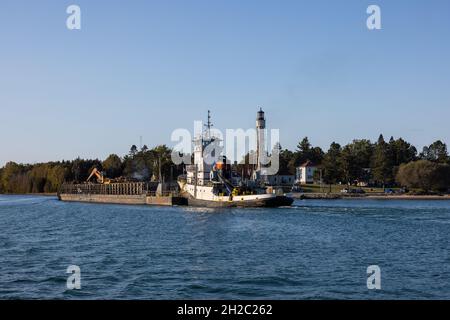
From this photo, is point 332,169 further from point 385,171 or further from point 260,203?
point 260,203

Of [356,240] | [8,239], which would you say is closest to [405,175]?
[356,240]

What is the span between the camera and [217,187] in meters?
102

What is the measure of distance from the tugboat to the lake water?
29.4 metres

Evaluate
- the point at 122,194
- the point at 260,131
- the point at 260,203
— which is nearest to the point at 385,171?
the point at 260,131

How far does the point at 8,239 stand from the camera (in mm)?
50031

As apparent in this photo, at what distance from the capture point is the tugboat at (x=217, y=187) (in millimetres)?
91438

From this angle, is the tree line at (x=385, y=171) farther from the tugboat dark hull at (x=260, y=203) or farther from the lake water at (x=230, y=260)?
the lake water at (x=230, y=260)

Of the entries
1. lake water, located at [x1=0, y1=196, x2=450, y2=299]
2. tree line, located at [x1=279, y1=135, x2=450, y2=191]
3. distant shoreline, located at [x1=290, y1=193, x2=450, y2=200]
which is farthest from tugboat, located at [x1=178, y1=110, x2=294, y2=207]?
tree line, located at [x1=279, y1=135, x2=450, y2=191]

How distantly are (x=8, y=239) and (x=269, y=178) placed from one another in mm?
147022

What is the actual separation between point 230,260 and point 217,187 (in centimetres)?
6645

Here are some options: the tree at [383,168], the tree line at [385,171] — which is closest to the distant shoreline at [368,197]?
the tree line at [385,171]

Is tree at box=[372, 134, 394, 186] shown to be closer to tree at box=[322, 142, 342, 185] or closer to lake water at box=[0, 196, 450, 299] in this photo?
tree at box=[322, 142, 342, 185]

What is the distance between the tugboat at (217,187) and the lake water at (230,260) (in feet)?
96.5

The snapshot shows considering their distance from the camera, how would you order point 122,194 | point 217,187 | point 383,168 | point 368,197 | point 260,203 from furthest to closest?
point 383,168 → point 122,194 → point 368,197 → point 217,187 → point 260,203
